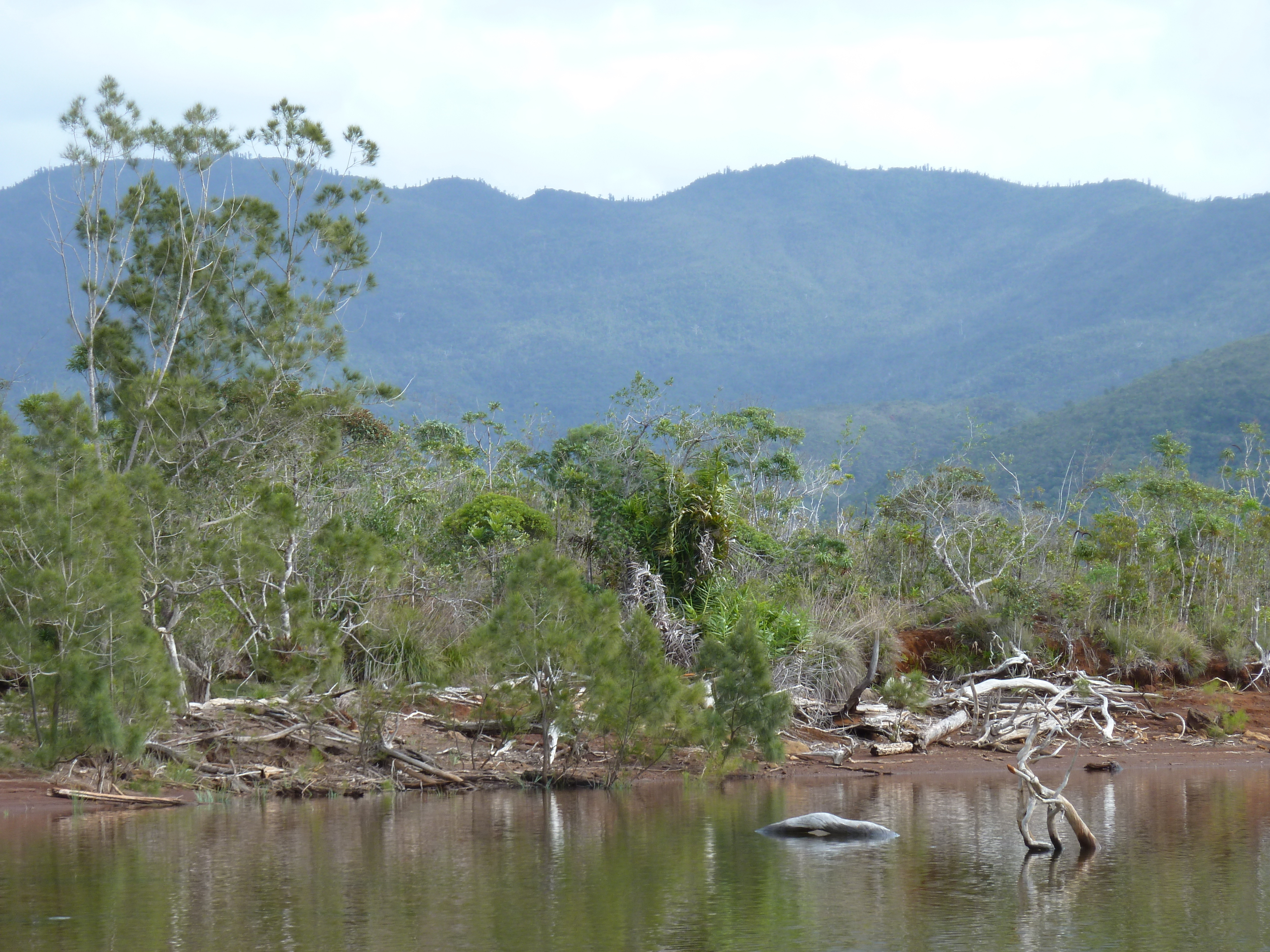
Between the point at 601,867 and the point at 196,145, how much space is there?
1673cm

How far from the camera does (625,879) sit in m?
10.6

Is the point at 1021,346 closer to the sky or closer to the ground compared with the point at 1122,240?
closer to the ground

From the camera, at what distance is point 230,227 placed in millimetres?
22484

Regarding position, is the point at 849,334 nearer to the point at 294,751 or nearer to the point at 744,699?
the point at 744,699

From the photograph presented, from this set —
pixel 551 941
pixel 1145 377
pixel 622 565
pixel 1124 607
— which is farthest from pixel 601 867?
pixel 1145 377

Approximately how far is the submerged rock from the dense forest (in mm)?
3420

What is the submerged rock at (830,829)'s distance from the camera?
1286 cm

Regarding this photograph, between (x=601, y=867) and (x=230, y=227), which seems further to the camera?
(x=230, y=227)

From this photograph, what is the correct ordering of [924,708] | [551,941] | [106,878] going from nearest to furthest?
[551,941] < [106,878] < [924,708]

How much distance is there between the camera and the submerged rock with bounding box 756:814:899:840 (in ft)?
42.2

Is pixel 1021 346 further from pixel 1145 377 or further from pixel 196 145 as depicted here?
pixel 196 145

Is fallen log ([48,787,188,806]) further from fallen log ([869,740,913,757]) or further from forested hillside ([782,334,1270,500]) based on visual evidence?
forested hillside ([782,334,1270,500])

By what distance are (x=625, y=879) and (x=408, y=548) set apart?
1402cm

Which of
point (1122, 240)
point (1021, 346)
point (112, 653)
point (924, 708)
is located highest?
point (1122, 240)
